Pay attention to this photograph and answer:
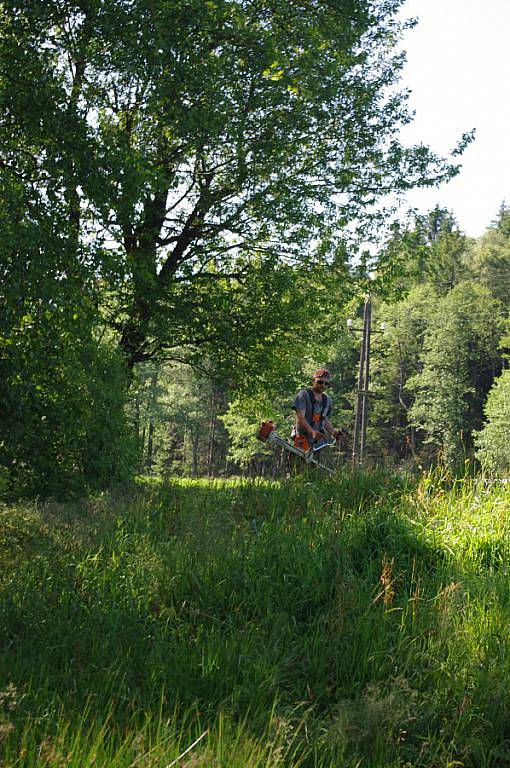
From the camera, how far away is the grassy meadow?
3109mm

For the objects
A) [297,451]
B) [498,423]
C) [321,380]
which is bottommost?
[297,451]

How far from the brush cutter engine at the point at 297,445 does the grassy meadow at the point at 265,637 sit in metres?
1.64

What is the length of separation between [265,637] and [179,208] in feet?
40.5

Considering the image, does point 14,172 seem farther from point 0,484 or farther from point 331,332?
point 331,332

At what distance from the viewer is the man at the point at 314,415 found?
9219mm

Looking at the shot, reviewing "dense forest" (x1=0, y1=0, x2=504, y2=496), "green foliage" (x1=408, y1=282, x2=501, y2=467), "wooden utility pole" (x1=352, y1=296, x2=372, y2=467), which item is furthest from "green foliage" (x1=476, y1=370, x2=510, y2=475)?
"dense forest" (x1=0, y1=0, x2=504, y2=496)

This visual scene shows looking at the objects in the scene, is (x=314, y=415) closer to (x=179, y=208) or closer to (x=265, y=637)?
(x=265, y=637)

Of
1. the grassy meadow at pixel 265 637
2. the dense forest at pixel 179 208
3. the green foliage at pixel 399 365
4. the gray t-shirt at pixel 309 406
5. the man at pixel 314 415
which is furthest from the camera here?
the green foliage at pixel 399 365

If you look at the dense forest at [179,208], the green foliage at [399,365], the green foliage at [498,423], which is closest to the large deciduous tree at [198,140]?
the dense forest at [179,208]

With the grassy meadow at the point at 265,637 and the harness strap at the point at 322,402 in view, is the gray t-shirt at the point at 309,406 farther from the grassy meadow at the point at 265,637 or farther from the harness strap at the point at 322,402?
the grassy meadow at the point at 265,637

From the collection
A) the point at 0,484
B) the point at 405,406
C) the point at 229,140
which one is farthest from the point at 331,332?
the point at 405,406

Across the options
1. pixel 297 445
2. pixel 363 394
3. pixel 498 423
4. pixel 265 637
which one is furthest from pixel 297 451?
pixel 498 423

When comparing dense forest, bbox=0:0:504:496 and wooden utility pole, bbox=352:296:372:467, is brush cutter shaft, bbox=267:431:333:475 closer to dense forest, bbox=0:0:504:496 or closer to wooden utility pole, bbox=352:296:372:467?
dense forest, bbox=0:0:504:496

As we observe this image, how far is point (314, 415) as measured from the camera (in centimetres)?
958
